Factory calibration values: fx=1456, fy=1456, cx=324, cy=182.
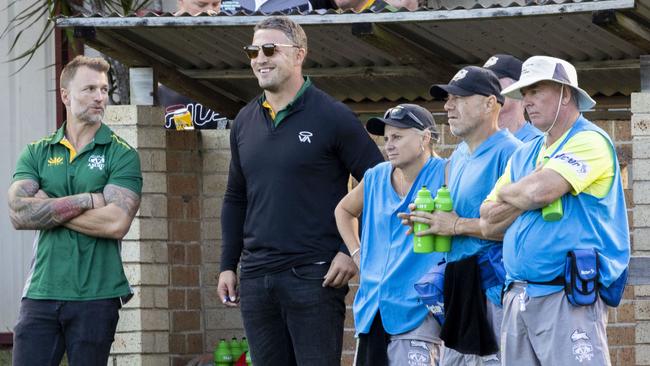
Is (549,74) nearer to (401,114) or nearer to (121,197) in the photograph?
(401,114)

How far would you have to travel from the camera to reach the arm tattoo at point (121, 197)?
7.89 m

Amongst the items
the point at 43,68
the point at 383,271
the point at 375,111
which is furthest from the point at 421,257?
the point at 43,68

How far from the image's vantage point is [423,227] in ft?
21.6

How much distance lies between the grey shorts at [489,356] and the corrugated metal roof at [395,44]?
227 centimetres

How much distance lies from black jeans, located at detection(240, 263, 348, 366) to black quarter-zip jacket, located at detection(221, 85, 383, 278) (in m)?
Result: 0.07

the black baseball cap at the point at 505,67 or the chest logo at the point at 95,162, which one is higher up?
the black baseball cap at the point at 505,67

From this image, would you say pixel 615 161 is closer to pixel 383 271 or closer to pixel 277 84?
pixel 383 271

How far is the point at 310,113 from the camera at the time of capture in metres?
7.38

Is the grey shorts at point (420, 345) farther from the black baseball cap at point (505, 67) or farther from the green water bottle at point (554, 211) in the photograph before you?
the black baseball cap at point (505, 67)

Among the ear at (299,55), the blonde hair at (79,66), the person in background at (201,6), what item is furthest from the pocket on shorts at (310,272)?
the person in background at (201,6)

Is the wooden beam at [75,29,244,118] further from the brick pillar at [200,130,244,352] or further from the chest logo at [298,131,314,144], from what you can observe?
the chest logo at [298,131,314,144]

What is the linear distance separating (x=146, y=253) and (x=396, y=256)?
122 inches

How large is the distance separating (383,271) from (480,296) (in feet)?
1.82

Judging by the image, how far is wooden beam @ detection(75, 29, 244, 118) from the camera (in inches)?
372
